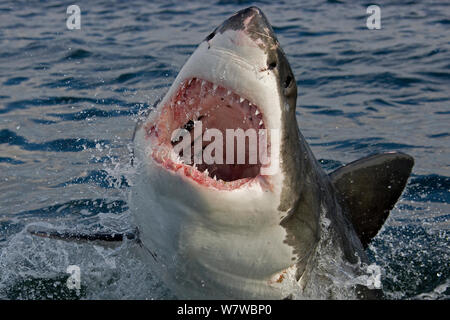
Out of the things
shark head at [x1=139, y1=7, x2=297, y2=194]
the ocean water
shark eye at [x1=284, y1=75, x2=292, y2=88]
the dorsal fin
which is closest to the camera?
shark head at [x1=139, y1=7, x2=297, y2=194]

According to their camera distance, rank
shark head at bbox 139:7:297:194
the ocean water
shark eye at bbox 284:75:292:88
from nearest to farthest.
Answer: shark head at bbox 139:7:297:194
shark eye at bbox 284:75:292:88
the ocean water

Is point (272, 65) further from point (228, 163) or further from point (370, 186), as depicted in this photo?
point (370, 186)

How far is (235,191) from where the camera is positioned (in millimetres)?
2340

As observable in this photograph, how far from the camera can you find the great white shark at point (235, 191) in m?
2.33

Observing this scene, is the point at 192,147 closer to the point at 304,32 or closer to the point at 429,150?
the point at 429,150

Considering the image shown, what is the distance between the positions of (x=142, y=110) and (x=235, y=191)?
124 cm

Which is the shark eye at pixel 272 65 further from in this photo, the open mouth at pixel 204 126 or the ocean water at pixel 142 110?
the ocean water at pixel 142 110

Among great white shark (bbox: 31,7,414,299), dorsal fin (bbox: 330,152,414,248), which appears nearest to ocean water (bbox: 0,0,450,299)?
great white shark (bbox: 31,7,414,299)

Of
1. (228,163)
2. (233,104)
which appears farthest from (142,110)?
(233,104)

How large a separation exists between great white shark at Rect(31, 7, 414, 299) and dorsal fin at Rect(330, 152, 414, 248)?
48cm

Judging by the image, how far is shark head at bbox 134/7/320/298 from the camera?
232cm

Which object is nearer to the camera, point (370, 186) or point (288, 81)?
point (288, 81)

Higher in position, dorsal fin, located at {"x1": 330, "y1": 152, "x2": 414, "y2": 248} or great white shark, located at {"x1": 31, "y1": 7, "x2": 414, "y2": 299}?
great white shark, located at {"x1": 31, "y1": 7, "x2": 414, "y2": 299}

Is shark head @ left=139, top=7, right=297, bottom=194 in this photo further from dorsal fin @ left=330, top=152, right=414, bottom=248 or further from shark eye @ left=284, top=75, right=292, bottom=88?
dorsal fin @ left=330, top=152, right=414, bottom=248
